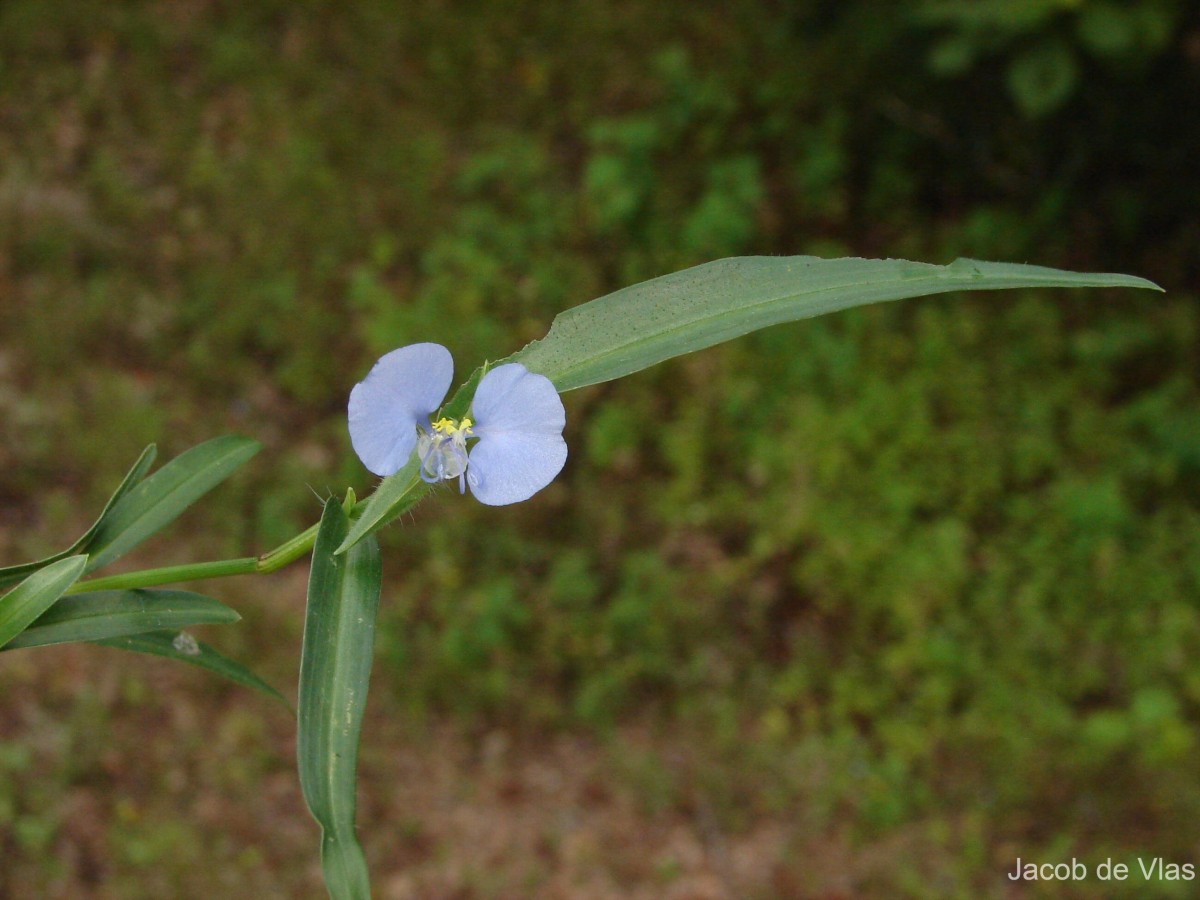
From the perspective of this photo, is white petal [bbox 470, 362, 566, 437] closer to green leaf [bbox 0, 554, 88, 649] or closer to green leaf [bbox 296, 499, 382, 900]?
green leaf [bbox 296, 499, 382, 900]

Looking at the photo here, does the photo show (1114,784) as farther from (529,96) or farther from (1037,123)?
(529,96)

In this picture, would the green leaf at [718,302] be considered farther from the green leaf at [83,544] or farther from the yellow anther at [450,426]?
the green leaf at [83,544]

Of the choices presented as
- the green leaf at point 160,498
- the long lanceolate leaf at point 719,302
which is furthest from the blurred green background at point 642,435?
the long lanceolate leaf at point 719,302

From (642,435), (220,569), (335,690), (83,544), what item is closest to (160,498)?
(83,544)

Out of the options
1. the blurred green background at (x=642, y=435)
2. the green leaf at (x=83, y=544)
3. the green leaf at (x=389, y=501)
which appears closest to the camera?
the green leaf at (x=389, y=501)

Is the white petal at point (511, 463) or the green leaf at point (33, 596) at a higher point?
the white petal at point (511, 463)

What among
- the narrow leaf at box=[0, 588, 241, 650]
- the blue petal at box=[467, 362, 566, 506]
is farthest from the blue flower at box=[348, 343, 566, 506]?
the narrow leaf at box=[0, 588, 241, 650]

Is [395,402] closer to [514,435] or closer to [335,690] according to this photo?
[514,435]
